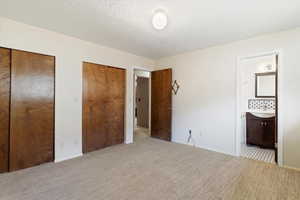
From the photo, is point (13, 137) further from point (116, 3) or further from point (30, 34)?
point (116, 3)

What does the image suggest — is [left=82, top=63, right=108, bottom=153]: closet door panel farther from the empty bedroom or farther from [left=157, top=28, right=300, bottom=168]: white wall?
[left=157, top=28, right=300, bottom=168]: white wall

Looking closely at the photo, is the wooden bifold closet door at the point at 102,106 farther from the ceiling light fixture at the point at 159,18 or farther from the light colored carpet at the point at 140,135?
the ceiling light fixture at the point at 159,18

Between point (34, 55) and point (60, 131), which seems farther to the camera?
point (60, 131)

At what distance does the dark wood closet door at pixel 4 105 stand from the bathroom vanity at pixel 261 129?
4856 mm

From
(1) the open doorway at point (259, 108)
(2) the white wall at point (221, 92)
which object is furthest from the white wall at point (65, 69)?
(1) the open doorway at point (259, 108)

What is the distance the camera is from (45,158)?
8.82 feet

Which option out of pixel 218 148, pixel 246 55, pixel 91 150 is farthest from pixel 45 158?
pixel 246 55

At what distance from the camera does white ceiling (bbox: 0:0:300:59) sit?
1.90 meters

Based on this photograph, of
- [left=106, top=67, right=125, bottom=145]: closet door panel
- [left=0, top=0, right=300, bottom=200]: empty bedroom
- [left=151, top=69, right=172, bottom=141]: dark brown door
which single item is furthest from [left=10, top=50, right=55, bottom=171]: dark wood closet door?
[left=151, top=69, right=172, bottom=141]: dark brown door

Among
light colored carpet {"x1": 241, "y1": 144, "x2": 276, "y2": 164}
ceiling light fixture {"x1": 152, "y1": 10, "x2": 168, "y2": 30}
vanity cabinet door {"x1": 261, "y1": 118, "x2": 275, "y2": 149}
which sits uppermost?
ceiling light fixture {"x1": 152, "y1": 10, "x2": 168, "y2": 30}

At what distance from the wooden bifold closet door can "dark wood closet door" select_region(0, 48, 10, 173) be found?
1.16 meters

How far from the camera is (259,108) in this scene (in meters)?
4.10

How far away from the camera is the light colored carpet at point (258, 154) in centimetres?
296

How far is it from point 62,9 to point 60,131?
79.0 inches
